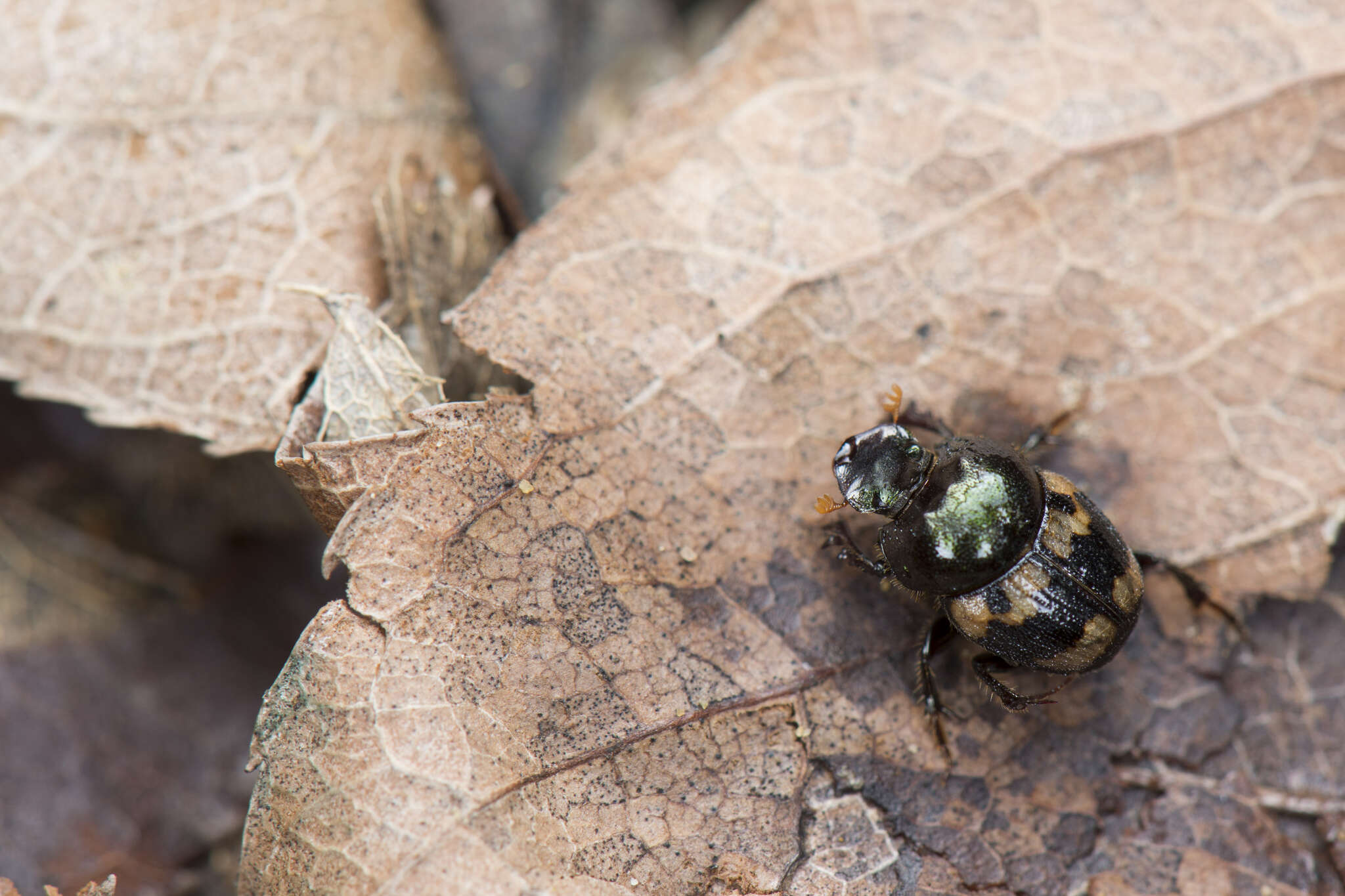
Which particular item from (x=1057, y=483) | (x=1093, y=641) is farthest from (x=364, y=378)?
(x=1093, y=641)

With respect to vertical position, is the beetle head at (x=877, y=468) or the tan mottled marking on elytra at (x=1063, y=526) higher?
the beetle head at (x=877, y=468)

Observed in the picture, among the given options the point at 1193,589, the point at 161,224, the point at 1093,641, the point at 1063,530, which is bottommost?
the point at 1193,589

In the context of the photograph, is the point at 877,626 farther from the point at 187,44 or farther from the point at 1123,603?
the point at 187,44

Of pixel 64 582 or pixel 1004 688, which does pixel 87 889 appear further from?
pixel 1004 688

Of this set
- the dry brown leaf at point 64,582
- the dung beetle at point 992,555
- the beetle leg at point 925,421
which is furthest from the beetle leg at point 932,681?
the dry brown leaf at point 64,582

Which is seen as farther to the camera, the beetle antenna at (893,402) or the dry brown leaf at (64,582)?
the dry brown leaf at (64,582)

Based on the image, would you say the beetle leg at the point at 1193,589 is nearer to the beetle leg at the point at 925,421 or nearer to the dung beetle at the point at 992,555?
the dung beetle at the point at 992,555
